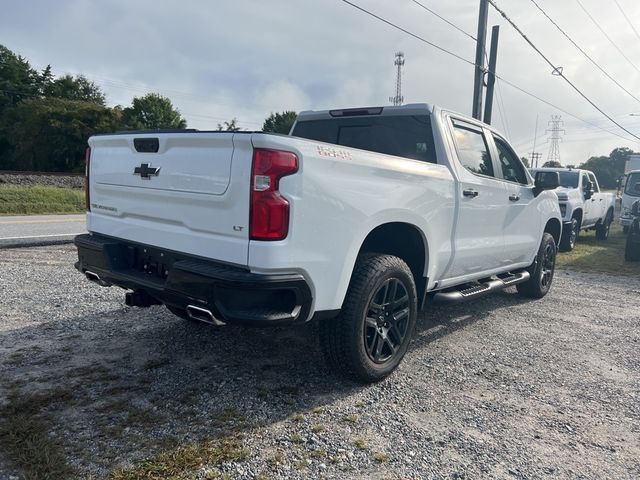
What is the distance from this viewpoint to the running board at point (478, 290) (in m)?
4.35

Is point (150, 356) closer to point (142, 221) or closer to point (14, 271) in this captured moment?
point (142, 221)

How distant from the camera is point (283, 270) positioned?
2.81 metres

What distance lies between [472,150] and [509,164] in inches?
38.4

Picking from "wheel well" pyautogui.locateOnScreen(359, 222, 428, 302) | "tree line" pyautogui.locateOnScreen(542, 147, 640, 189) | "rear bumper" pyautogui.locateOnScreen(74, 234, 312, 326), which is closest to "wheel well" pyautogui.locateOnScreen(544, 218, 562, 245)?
"wheel well" pyautogui.locateOnScreen(359, 222, 428, 302)

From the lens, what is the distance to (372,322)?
355cm

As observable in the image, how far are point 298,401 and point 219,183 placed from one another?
1.53m

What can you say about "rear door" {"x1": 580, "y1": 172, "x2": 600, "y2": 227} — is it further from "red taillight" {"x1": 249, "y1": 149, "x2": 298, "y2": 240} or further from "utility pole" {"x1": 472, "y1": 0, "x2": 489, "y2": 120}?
"red taillight" {"x1": 249, "y1": 149, "x2": 298, "y2": 240}

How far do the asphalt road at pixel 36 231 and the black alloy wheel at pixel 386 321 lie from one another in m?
8.09

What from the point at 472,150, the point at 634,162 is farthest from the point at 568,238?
the point at 634,162

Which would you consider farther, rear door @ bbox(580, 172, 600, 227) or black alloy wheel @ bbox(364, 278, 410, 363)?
rear door @ bbox(580, 172, 600, 227)

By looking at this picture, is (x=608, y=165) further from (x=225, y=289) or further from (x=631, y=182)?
(x=225, y=289)

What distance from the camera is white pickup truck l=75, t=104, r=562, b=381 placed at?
9.11 feet

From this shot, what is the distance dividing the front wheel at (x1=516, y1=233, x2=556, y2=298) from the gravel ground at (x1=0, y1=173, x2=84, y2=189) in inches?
780

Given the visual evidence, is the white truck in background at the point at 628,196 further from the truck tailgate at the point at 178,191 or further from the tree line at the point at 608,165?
the tree line at the point at 608,165
